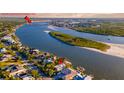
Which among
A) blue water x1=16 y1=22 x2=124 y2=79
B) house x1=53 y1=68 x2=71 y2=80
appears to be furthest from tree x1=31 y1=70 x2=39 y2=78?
blue water x1=16 y1=22 x2=124 y2=79

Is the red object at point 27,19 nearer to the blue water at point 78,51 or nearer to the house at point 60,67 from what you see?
the blue water at point 78,51

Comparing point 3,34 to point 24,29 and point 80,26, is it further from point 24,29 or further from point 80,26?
point 80,26

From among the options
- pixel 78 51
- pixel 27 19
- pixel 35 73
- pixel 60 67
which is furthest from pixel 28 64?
pixel 78 51

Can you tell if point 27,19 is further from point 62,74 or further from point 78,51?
point 62,74

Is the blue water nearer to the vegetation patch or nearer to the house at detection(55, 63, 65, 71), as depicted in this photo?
the vegetation patch

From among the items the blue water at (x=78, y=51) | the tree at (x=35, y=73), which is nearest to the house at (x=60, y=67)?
the blue water at (x=78, y=51)
